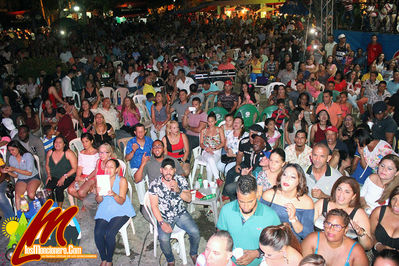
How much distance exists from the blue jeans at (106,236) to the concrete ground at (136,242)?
9.7 inches

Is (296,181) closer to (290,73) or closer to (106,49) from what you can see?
(290,73)

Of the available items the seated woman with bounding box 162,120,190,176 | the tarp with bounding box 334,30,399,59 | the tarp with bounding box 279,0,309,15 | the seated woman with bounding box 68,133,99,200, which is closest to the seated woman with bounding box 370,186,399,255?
the seated woman with bounding box 162,120,190,176

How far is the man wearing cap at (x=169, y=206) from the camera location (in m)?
3.79

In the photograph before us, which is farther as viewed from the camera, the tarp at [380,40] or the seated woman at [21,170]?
the tarp at [380,40]

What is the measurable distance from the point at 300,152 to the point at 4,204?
458 centimetres

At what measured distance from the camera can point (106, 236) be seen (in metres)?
3.91

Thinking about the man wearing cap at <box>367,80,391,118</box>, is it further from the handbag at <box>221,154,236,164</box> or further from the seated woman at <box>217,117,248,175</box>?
the handbag at <box>221,154,236,164</box>

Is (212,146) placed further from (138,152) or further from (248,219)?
(248,219)

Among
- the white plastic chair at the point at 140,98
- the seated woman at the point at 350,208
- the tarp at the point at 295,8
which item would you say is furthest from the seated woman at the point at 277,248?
the tarp at the point at 295,8

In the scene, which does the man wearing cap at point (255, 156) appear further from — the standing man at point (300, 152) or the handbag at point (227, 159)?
the handbag at point (227, 159)

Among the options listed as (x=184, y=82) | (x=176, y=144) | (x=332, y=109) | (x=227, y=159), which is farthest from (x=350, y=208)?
(x=184, y=82)

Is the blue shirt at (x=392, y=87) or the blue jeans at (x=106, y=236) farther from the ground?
the blue shirt at (x=392, y=87)

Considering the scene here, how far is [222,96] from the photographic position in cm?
746

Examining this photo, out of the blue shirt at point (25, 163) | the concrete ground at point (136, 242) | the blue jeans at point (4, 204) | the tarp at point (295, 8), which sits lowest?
the concrete ground at point (136, 242)
